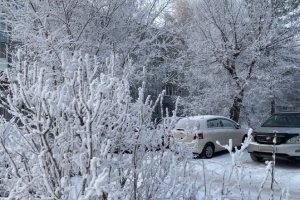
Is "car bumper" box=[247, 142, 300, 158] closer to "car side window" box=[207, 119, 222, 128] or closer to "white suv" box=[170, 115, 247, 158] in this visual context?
"white suv" box=[170, 115, 247, 158]

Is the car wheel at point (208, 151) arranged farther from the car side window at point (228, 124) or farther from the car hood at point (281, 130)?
the car hood at point (281, 130)

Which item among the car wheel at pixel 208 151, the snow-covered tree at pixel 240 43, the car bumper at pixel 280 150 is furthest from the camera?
the snow-covered tree at pixel 240 43

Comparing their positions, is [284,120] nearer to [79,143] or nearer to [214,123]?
[214,123]

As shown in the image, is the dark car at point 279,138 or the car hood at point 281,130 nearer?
the dark car at point 279,138

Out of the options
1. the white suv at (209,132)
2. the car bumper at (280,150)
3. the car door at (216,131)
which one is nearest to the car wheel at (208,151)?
the white suv at (209,132)

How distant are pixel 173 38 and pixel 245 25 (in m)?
3.61

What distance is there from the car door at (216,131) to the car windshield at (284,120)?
1692 millimetres

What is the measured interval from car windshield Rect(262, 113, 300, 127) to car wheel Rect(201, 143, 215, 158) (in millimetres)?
1917

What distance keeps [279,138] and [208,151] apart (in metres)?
2.68

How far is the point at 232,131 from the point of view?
38.5 ft

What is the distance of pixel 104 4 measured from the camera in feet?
31.6

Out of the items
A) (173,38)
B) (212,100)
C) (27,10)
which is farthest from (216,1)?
(27,10)

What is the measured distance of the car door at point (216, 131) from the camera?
35.2ft

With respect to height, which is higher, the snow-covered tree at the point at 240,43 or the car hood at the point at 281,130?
the snow-covered tree at the point at 240,43
